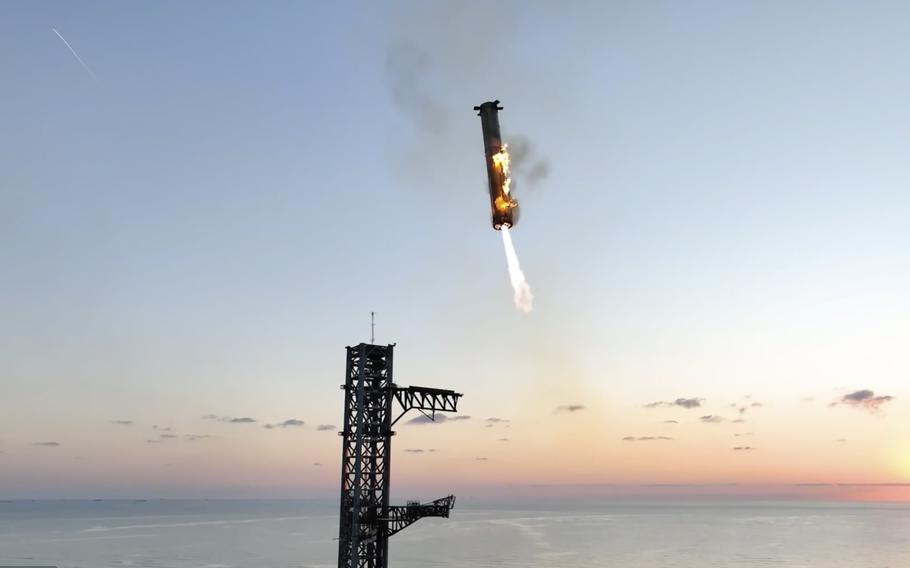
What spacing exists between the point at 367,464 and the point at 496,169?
31462 millimetres

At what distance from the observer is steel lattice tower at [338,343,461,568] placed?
51.0 meters

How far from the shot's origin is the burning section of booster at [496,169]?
25953mm

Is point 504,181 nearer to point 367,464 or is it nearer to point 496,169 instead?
point 496,169

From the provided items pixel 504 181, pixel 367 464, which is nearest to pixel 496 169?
pixel 504 181

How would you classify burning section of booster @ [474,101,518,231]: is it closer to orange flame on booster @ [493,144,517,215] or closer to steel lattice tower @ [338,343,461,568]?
orange flame on booster @ [493,144,517,215]

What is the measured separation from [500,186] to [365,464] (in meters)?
31.4

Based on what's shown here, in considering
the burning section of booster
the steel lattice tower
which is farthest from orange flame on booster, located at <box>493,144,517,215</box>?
the steel lattice tower

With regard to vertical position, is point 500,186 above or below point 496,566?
above

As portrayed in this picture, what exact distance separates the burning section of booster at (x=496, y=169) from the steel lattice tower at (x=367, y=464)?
89.6 feet

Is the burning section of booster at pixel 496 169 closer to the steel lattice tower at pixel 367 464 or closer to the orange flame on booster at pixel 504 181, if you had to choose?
the orange flame on booster at pixel 504 181

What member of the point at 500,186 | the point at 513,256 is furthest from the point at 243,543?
the point at 500,186

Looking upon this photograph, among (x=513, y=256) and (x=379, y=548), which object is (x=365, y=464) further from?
(x=513, y=256)

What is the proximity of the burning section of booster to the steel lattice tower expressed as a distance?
2731 centimetres

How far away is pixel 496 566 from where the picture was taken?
460ft
